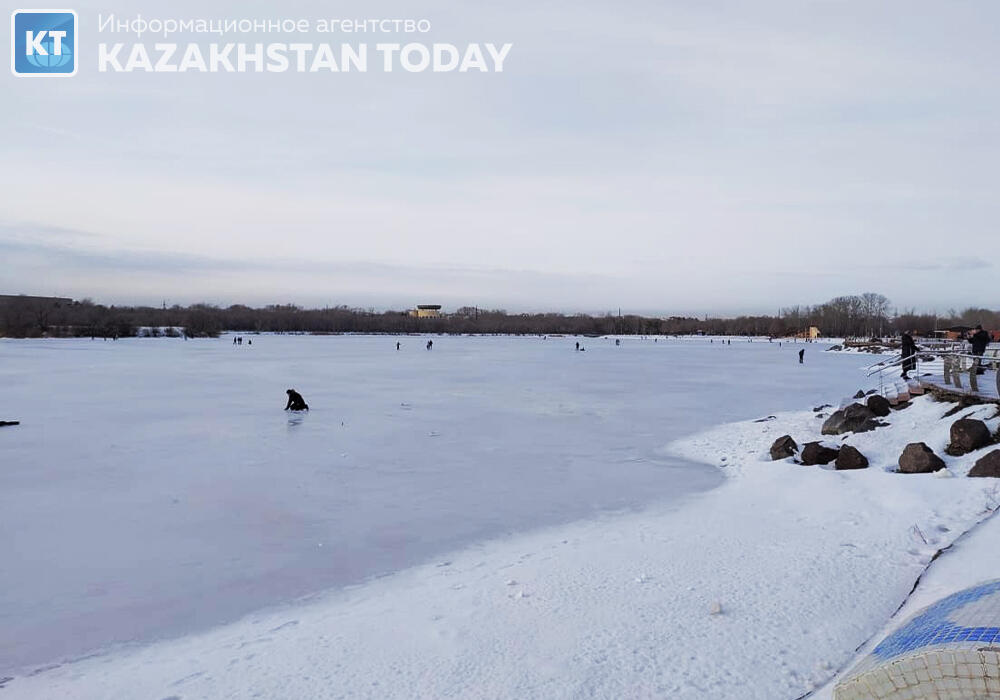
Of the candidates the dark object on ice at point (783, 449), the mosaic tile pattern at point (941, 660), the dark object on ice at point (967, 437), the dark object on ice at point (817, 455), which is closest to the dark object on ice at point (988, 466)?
the dark object on ice at point (967, 437)

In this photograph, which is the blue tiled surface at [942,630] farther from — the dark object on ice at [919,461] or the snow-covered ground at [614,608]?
the dark object on ice at [919,461]

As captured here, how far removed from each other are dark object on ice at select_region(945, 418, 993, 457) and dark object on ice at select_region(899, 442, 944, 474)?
0.51 m

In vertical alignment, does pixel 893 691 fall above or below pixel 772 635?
above

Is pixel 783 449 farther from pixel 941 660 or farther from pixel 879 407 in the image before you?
pixel 941 660

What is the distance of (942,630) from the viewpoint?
2.41 metres

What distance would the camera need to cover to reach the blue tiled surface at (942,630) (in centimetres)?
228

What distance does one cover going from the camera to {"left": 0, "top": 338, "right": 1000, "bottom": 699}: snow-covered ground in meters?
3.77

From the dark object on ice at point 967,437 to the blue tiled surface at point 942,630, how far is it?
6.98 m

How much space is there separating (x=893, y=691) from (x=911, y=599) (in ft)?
8.99

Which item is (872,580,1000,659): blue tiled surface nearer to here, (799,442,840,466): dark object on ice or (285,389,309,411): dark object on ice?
(799,442,840,466): dark object on ice

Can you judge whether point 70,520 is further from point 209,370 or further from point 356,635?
point 209,370

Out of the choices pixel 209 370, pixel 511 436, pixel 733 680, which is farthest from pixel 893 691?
pixel 209 370

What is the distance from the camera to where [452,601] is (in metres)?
4.88

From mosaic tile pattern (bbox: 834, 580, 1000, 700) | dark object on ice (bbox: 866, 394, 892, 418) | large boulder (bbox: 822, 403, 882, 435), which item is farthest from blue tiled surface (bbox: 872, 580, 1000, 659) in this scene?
dark object on ice (bbox: 866, 394, 892, 418)
